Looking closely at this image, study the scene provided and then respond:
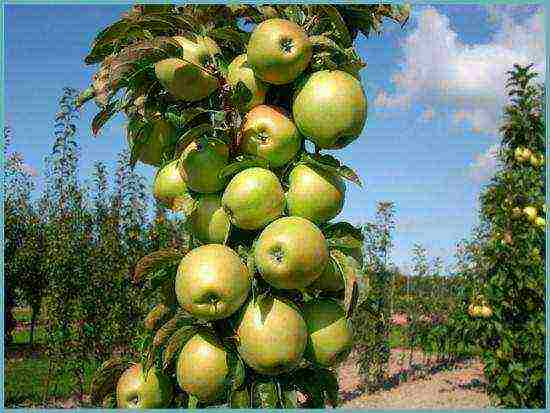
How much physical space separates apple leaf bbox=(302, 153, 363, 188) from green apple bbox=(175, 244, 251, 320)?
13.7 inches

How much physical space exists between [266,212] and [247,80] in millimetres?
385

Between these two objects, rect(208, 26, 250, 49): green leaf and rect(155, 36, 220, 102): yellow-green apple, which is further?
rect(208, 26, 250, 49): green leaf

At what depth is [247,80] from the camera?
1.69m

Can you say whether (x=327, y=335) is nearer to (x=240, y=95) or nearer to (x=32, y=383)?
(x=240, y=95)

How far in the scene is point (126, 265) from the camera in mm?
9648

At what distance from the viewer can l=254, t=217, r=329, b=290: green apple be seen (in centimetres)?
147

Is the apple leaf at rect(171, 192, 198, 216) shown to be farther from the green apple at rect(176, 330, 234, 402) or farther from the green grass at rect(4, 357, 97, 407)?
the green grass at rect(4, 357, 97, 407)

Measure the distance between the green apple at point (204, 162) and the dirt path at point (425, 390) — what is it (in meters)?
9.07

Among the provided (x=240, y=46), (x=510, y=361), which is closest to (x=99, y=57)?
(x=240, y=46)

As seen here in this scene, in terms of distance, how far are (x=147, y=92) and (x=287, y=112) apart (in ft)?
1.39

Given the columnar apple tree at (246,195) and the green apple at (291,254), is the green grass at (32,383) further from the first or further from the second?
the green apple at (291,254)

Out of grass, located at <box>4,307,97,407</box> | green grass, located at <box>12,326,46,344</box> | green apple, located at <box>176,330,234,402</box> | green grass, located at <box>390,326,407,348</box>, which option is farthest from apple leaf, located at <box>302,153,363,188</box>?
green grass, located at <box>12,326,46,344</box>

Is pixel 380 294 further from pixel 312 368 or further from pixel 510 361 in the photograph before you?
pixel 312 368

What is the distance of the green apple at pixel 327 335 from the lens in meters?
1.61
